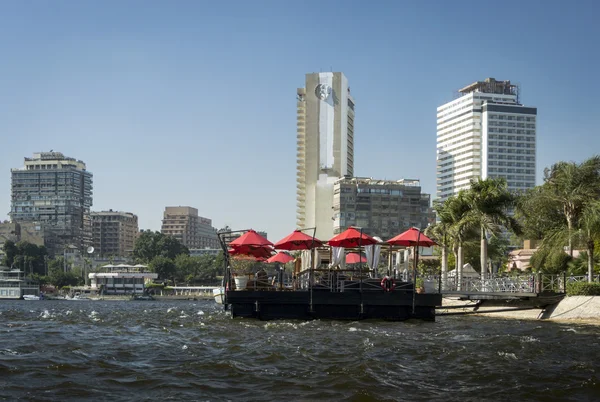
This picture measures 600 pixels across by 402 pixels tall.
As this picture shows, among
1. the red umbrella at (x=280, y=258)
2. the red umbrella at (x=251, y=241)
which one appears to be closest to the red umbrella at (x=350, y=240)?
the red umbrella at (x=251, y=241)

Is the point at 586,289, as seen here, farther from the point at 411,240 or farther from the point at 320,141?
the point at 320,141

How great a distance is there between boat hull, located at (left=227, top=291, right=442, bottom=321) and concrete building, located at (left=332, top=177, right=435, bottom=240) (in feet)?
394

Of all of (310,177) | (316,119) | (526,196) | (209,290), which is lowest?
(209,290)

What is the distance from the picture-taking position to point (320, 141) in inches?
6855

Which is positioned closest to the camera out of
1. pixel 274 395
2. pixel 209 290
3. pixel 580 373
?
pixel 274 395

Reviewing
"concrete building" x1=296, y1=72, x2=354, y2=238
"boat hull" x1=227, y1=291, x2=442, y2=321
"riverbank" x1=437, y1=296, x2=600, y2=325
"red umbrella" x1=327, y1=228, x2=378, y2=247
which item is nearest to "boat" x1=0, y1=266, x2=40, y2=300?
"concrete building" x1=296, y1=72, x2=354, y2=238

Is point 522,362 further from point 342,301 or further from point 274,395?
point 342,301

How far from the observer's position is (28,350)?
23.5m

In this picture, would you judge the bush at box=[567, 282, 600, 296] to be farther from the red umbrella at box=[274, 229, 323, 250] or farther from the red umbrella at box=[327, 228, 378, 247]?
the red umbrella at box=[274, 229, 323, 250]

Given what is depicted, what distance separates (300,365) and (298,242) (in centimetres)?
2123

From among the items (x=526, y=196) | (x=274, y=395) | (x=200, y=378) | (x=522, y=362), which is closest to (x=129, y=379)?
(x=200, y=378)

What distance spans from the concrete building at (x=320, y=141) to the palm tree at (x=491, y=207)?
11374 centimetres

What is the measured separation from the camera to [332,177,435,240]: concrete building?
521ft

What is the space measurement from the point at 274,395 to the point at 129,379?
11.7 feet
